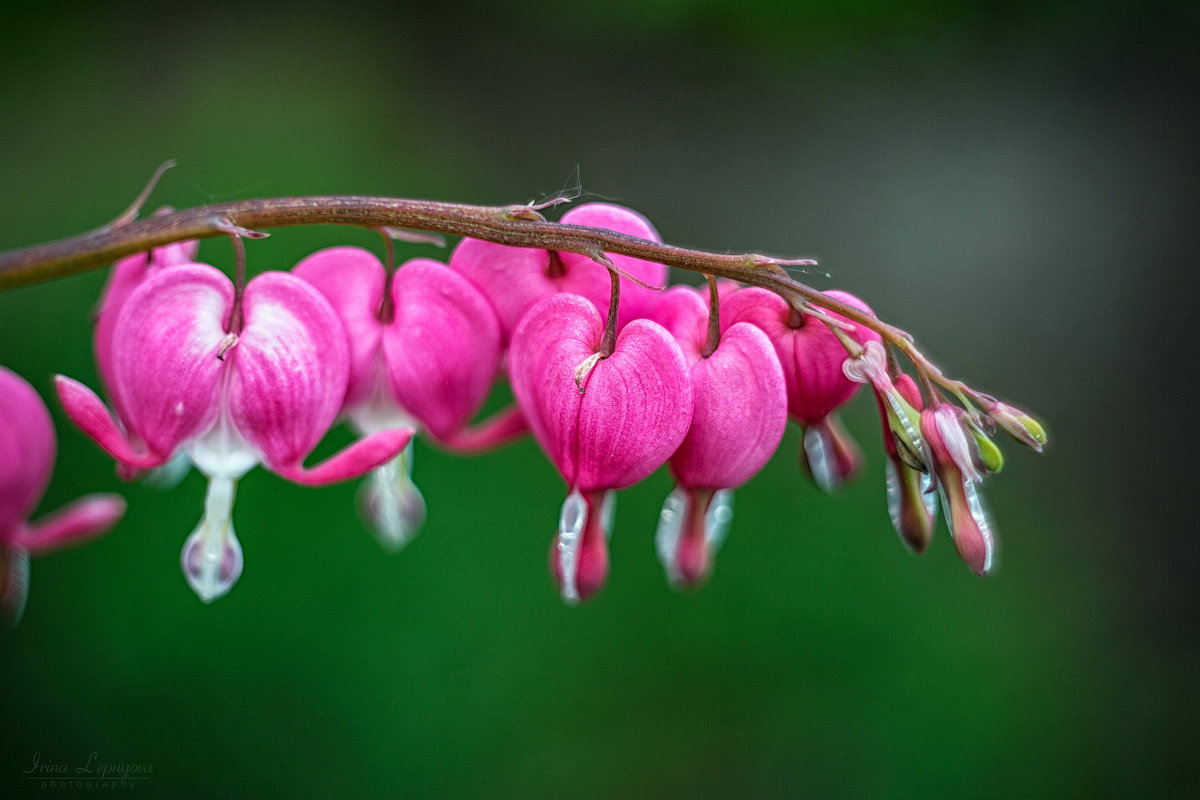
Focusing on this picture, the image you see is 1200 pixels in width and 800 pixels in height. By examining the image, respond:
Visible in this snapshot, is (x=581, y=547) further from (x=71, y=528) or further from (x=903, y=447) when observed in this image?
(x=71, y=528)

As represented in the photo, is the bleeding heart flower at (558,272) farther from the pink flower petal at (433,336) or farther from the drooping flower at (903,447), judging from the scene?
the drooping flower at (903,447)

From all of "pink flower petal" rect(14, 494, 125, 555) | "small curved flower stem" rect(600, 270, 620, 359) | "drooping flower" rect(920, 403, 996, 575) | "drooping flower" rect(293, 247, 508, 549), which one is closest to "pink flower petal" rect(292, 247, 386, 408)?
"drooping flower" rect(293, 247, 508, 549)

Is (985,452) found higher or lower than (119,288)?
lower

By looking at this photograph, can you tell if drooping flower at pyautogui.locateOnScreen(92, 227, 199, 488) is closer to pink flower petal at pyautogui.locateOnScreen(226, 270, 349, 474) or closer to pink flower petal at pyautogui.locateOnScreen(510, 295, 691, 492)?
pink flower petal at pyautogui.locateOnScreen(226, 270, 349, 474)

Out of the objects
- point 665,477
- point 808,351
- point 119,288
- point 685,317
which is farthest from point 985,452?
point 665,477

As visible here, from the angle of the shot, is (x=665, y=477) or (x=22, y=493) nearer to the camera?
(x=22, y=493)

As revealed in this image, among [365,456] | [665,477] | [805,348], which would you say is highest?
[805,348]
